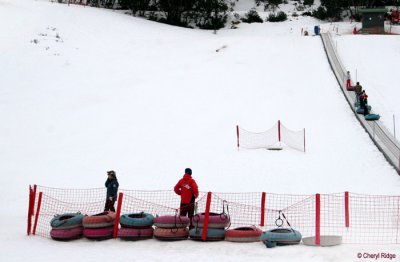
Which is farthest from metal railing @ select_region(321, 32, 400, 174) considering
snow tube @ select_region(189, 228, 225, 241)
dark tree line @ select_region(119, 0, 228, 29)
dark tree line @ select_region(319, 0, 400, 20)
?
dark tree line @ select_region(319, 0, 400, 20)

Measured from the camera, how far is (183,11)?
199 ft

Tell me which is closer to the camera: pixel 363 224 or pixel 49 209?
pixel 363 224

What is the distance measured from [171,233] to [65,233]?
2.65m

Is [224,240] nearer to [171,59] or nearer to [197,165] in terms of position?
[197,165]

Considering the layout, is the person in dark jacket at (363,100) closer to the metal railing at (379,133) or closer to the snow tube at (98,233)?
the metal railing at (379,133)

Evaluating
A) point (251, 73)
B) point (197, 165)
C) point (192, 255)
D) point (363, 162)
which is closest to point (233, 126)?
point (197, 165)

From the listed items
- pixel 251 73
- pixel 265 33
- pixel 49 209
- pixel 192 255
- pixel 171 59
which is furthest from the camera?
pixel 265 33

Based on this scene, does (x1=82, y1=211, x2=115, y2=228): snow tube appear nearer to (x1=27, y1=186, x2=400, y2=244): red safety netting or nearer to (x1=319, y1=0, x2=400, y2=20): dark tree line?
(x1=27, y1=186, x2=400, y2=244): red safety netting

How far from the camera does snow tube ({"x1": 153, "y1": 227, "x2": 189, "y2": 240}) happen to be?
39.2 ft

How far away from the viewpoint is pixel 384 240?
37.5 ft

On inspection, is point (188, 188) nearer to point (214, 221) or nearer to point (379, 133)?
point (214, 221)

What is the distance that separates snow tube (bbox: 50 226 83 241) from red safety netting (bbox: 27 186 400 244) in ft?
3.10

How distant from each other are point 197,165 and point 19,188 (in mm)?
6694

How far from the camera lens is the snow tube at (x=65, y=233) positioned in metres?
12.4
